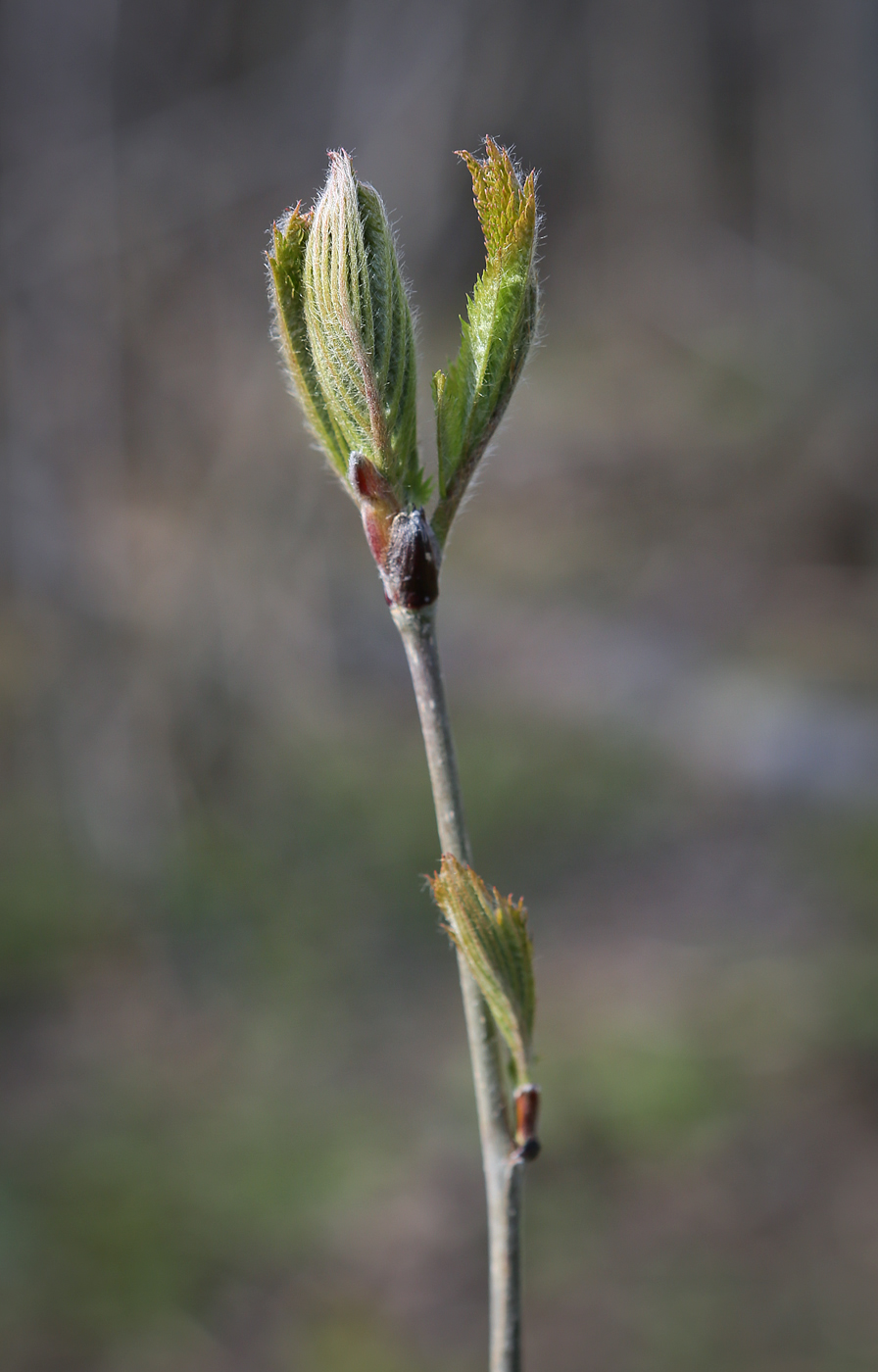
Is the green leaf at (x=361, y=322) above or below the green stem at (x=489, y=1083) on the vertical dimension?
above

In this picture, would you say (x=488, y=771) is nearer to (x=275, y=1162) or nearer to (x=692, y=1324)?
(x=275, y=1162)

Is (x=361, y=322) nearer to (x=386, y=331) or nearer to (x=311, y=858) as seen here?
(x=386, y=331)

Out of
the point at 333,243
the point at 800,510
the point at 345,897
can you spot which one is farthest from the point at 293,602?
the point at 800,510

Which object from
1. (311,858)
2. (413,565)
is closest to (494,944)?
(413,565)

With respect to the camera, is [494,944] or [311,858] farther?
[311,858]

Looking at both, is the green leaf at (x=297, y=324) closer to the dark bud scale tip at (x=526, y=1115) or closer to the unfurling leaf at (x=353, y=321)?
the unfurling leaf at (x=353, y=321)

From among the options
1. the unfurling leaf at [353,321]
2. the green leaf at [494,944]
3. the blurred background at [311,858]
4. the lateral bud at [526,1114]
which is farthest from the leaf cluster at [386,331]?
the blurred background at [311,858]

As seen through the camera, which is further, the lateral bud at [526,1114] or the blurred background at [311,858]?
the blurred background at [311,858]
